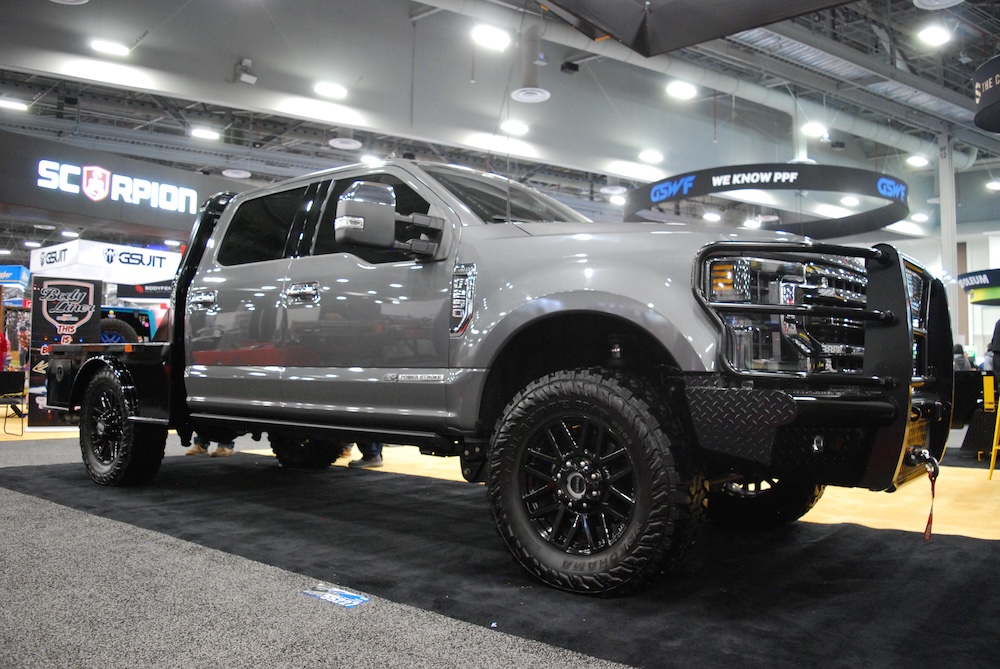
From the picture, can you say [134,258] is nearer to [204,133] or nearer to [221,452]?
[204,133]

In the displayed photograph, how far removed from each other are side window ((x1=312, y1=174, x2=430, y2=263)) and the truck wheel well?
0.73 m

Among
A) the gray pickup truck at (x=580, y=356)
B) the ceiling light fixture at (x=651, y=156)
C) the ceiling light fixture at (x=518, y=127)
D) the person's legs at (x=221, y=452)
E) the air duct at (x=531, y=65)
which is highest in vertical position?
the ceiling light fixture at (x=651, y=156)

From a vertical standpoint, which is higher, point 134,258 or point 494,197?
point 134,258

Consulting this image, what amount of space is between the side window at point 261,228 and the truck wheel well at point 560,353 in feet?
5.38

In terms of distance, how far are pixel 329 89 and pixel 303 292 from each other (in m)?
9.86

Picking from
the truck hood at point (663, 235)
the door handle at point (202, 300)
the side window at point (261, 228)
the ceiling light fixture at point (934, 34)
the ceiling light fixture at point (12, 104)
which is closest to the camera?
the truck hood at point (663, 235)

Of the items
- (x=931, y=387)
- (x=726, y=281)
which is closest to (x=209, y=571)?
(x=726, y=281)

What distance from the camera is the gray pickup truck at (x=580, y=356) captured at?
101 inches

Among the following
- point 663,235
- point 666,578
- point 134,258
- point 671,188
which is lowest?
point 666,578

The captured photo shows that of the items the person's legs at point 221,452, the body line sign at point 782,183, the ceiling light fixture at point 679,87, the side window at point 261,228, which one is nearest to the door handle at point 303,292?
the side window at point 261,228

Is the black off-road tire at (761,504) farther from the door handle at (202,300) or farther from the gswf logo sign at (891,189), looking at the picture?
the gswf logo sign at (891,189)

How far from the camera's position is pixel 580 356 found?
3387mm

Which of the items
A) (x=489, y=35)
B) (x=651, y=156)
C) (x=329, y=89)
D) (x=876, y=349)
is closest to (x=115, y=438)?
(x=876, y=349)

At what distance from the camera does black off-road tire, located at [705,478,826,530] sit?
12.7ft
